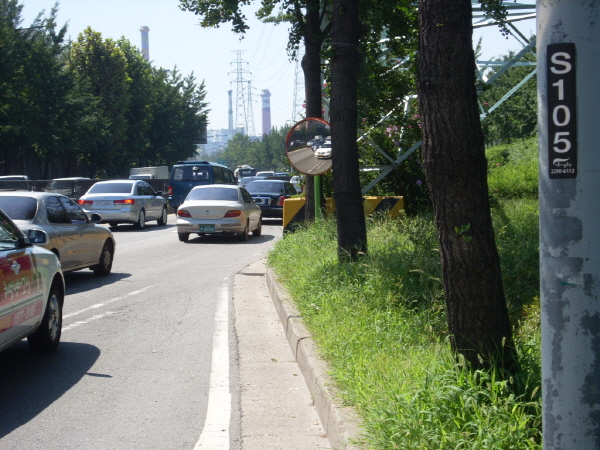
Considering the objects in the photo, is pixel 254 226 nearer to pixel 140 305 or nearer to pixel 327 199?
pixel 327 199

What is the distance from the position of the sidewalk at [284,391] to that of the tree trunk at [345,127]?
1.34 meters

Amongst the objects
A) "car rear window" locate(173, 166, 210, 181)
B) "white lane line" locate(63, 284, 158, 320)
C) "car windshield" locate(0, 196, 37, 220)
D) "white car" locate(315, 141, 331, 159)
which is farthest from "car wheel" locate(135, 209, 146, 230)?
"white car" locate(315, 141, 331, 159)

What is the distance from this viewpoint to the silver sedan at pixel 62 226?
11.2 m

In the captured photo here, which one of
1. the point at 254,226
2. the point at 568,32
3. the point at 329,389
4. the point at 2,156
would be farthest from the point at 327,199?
the point at 2,156

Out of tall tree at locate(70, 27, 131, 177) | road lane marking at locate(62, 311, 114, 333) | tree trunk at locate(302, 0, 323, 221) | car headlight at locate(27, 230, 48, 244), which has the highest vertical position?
tall tree at locate(70, 27, 131, 177)

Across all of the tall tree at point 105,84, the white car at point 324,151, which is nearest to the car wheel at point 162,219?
the white car at point 324,151

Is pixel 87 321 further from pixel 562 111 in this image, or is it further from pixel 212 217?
pixel 212 217

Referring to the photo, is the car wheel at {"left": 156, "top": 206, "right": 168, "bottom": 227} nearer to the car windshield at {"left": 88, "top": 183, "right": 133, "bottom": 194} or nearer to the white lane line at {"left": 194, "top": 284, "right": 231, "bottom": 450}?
the car windshield at {"left": 88, "top": 183, "right": 133, "bottom": 194}

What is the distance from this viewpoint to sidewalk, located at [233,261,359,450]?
4875mm

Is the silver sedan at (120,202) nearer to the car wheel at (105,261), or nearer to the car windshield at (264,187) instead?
the car windshield at (264,187)

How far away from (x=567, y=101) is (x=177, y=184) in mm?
32007

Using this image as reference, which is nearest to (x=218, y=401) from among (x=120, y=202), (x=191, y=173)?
(x=120, y=202)

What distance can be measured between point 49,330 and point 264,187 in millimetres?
21844

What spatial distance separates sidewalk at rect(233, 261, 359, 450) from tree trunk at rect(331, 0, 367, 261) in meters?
1.34
